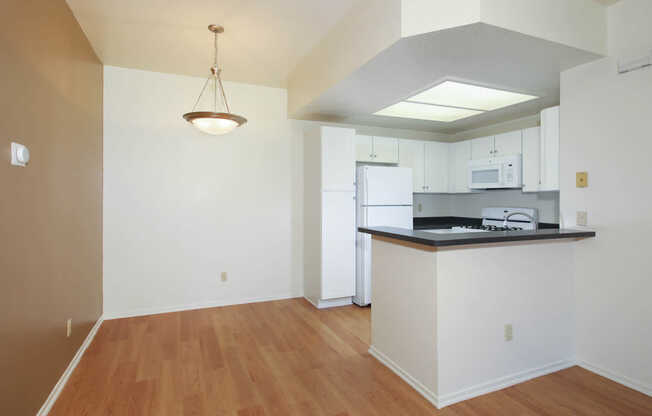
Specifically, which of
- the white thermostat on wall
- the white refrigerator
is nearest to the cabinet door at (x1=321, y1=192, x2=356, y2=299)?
the white refrigerator

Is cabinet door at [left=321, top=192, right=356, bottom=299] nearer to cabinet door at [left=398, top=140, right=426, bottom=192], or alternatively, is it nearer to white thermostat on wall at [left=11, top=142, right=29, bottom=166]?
cabinet door at [left=398, top=140, right=426, bottom=192]

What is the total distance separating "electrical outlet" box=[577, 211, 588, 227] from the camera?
8.39ft

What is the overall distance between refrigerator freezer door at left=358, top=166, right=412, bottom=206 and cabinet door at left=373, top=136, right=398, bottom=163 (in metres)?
0.46

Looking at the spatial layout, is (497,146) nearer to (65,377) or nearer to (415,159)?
(415,159)

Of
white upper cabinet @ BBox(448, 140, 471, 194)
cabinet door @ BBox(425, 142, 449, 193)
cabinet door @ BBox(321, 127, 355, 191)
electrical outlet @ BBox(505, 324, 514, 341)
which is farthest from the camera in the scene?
cabinet door @ BBox(425, 142, 449, 193)

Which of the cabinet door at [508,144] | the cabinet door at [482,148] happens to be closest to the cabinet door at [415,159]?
the cabinet door at [482,148]

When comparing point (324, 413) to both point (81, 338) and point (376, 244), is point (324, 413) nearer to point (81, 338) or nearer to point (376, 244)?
point (376, 244)

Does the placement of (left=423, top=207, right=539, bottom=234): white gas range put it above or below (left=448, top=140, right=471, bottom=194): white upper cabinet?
below

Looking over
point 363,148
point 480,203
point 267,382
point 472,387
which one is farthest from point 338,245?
point 480,203

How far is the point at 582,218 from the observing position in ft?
8.46

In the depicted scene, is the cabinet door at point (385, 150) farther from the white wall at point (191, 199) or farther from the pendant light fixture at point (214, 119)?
the pendant light fixture at point (214, 119)

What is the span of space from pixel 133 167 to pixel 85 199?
834 millimetres

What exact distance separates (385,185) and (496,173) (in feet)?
4.43

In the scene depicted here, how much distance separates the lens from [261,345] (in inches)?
117
